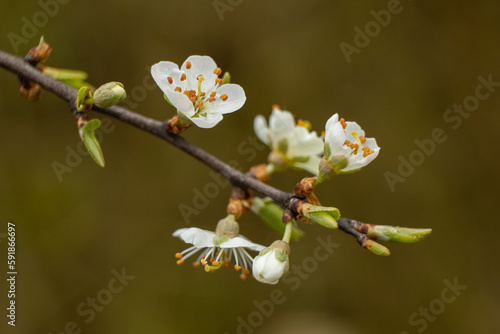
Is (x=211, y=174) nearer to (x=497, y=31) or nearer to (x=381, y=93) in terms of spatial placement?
(x=381, y=93)

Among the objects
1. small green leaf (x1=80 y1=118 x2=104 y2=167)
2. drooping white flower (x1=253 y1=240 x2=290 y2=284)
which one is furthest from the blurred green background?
drooping white flower (x1=253 y1=240 x2=290 y2=284)

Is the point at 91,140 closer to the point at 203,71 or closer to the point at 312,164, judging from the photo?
the point at 203,71

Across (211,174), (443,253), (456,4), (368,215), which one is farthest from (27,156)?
(456,4)

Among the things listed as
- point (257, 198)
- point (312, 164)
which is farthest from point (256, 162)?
point (257, 198)

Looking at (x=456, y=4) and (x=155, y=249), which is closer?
(x=155, y=249)

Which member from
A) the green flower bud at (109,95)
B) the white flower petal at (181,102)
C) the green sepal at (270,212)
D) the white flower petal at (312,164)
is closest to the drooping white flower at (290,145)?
the white flower petal at (312,164)

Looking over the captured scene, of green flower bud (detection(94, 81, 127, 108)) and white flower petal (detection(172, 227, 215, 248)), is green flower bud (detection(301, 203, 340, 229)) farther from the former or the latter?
green flower bud (detection(94, 81, 127, 108))
